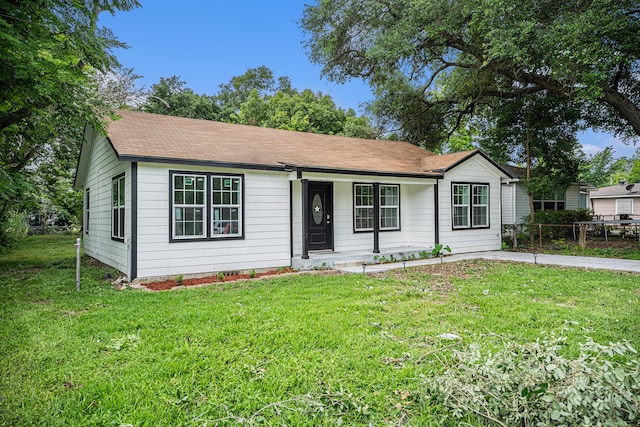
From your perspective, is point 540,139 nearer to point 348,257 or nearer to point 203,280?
point 348,257

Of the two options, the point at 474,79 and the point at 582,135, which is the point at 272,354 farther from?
the point at 582,135

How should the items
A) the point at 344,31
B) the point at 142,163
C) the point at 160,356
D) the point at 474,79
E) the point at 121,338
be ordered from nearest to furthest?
the point at 160,356
the point at 121,338
the point at 142,163
the point at 344,31
the point at 474,79

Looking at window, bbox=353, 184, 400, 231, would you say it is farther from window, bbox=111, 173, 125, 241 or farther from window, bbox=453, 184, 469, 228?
window, bbox=111, 173, 125, 241

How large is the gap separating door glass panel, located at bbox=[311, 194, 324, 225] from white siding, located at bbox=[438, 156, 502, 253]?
4.03 m

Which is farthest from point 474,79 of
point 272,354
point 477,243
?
point 272,354

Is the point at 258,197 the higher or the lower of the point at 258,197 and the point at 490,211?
the higher

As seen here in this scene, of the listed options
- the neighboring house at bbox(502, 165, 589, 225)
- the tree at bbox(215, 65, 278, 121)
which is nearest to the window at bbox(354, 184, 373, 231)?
the neighboring house at bbox(502, 165, 589, 225)

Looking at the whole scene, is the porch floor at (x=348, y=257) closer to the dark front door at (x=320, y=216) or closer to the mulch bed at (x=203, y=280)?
the dark front door at (x=320, y=216)

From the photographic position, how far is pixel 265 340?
4.16 meters

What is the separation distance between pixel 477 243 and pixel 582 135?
351 inches

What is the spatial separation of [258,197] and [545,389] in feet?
25.8

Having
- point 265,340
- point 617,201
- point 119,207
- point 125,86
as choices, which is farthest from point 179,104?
point 617,201

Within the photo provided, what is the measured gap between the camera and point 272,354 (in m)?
3.79

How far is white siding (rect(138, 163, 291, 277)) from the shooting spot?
26.4 ft
